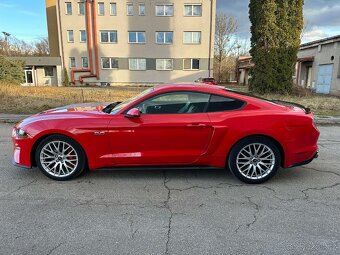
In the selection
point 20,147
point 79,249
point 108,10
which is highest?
point 108,10

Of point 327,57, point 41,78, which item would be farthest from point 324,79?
point 41,78

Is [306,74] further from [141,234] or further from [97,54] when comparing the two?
Result: [141,234]

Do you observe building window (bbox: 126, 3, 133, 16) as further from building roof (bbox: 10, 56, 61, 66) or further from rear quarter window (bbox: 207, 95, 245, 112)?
rear quarter window (bbox: 207, 95, 245, 112)

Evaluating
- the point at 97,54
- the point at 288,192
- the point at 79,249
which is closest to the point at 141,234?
the point at 79,249

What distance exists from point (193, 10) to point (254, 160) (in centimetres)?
2804

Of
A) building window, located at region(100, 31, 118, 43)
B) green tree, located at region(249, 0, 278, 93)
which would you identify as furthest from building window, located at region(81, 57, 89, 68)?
green tree, located at region(249, 0, 278, 93)

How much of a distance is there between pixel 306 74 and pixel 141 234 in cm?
2544

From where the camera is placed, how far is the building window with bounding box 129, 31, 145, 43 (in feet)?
96.5

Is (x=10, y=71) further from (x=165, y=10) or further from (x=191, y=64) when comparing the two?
(x=191, y=64)

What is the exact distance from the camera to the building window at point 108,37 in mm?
29503

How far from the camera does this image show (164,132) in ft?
12.8

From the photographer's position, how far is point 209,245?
2633 mm

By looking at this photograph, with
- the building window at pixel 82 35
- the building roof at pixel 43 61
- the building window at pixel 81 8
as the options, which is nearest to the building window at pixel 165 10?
the building window at pixel 81 8

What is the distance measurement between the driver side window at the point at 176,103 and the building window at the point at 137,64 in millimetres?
27078
